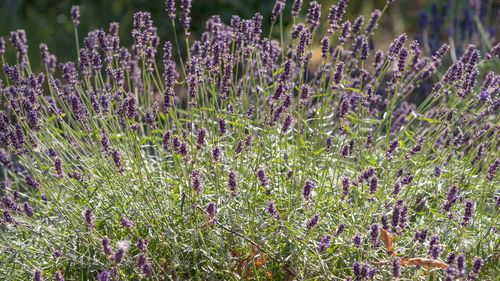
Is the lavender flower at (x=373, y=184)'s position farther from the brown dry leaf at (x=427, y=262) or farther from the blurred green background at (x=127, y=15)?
the blurred green background at (x=127, y=15)

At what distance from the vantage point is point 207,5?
7566 mm

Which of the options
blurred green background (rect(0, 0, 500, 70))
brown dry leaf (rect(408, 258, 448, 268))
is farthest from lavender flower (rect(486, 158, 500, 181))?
blurred green background (rect(0, 0, 500, 70))

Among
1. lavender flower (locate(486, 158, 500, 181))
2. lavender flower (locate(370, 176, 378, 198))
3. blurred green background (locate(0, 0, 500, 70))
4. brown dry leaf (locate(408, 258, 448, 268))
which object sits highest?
lavender flower (locate(370, 176, 378, 198))

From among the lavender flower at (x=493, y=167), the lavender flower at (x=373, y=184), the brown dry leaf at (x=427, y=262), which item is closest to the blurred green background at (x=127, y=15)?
the lavender flower at (x=493, y=167)

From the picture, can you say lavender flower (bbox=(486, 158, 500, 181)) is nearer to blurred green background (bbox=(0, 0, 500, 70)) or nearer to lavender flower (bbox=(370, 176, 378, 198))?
lavender flower (bbox=(370, 176, 378, 198))

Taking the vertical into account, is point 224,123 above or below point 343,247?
above

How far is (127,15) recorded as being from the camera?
7789mm

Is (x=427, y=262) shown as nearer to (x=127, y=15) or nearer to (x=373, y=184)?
(x=373, y=184)

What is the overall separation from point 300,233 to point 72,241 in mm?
1167

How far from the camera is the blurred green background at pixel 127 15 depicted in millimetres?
7320

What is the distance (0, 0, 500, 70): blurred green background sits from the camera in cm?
732

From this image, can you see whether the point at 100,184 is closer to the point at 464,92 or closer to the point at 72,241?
the point at 72,241

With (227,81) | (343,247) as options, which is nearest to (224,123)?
(227,81)

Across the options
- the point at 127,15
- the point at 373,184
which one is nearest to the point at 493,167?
the point at 373,184
